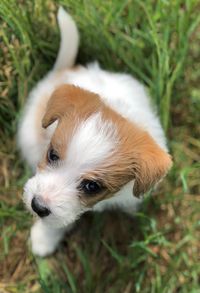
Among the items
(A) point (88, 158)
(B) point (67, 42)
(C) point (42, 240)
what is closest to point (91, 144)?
(A) point (88, 158)

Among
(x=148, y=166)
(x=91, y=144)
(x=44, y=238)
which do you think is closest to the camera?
(x=91, y=144)

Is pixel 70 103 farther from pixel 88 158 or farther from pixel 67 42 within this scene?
pixel 67 42

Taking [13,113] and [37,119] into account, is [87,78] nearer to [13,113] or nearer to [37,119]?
[37,119]

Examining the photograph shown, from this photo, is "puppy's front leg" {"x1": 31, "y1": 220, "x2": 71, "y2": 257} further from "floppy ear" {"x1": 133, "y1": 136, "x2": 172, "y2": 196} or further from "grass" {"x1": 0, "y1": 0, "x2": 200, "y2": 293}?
"floppy ear" {"x1": 133, "y1": 136, "x2": 172, "y2": 196}

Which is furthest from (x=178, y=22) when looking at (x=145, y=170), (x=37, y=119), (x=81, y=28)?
(x=145, y=170)

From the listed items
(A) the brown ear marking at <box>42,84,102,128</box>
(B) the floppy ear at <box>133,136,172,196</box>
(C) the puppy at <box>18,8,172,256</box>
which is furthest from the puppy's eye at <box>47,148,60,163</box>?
(B) the floppy ear at <box>133,136,172,196</box>

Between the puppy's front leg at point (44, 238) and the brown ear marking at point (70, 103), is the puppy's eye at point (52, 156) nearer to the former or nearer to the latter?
the brown ear marking at point (70, 103)
